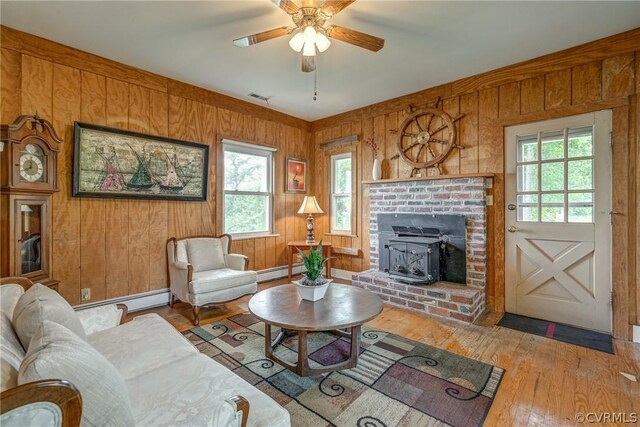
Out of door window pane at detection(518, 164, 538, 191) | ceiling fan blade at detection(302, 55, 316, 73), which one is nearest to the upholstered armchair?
A: ceiling fan blade at detection(302, 55, 316, 73)

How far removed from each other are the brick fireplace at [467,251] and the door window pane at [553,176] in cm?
49

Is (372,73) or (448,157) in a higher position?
(372,73)

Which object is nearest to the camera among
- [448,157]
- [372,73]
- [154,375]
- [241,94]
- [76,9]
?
[154,375]

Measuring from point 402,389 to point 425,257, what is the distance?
1.72 meters

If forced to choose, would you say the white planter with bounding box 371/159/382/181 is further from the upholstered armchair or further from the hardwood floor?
the upholstered armchair

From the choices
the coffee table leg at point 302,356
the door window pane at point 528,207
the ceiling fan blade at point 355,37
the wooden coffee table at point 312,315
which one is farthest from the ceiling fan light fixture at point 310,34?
the door window pane at point 528,207

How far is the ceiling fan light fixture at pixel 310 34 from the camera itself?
2.06 meters

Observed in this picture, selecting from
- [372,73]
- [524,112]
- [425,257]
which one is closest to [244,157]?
[372,73]

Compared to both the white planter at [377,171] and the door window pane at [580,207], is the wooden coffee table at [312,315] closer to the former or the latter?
the white planter at [377,171]

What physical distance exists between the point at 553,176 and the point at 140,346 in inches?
145

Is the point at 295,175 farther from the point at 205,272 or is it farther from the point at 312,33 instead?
the point at 312,33

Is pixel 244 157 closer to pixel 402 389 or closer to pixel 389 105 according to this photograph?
pixel 389 105

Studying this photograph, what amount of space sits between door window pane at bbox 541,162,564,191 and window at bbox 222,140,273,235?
134 inches

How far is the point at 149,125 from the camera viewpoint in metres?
3.32
